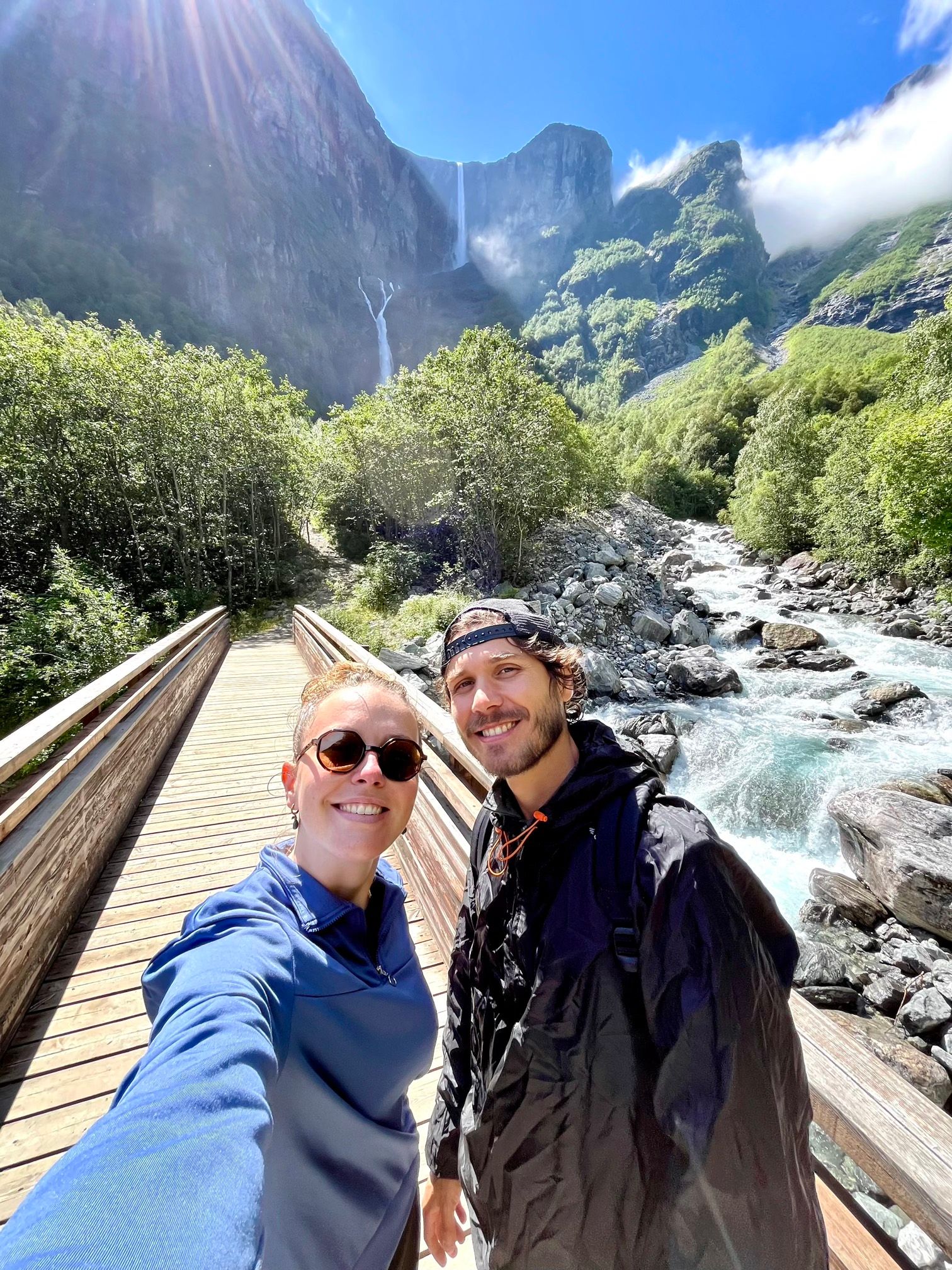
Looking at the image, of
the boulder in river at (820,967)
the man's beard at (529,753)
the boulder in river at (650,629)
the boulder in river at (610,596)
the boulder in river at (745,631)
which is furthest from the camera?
the boulder in river at (745,631)

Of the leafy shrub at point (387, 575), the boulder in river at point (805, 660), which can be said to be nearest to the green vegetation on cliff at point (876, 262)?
the boulder in river at point (805, 660)

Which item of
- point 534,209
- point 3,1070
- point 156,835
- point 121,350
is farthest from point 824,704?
point 534,209

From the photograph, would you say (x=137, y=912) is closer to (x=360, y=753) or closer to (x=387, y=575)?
(x=360, y=753)

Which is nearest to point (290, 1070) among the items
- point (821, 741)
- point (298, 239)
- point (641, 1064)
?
point (641, 1064)

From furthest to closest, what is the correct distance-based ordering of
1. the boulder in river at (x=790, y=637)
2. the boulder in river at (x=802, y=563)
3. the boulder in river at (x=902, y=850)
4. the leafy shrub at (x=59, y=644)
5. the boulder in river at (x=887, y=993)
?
the boulder in river at (x=802, y=563) → the boulder in river at (x=790, y=637) → the leafy shrub at (x=59, y=644) → the boulder in river at (x=902, y=850) → the boulder in river at (x=887, y=993)

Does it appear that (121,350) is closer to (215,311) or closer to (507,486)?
(507,486)

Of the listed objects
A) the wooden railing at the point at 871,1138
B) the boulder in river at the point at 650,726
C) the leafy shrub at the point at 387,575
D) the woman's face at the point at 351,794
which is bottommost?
the boulder in river at the point at 650,726

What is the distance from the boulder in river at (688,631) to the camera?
476 inches

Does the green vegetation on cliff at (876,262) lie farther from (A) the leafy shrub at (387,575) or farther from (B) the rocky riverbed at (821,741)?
(A) the leafy shrub at (387,575)

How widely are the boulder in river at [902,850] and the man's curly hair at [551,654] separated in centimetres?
550

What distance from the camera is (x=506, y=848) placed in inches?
44.6

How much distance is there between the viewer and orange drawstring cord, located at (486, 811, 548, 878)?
1.07 m

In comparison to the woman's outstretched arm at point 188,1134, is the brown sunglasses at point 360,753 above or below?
above

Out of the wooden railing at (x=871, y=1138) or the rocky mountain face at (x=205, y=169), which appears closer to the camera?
the wooden railing at (x=871, y=1138)
